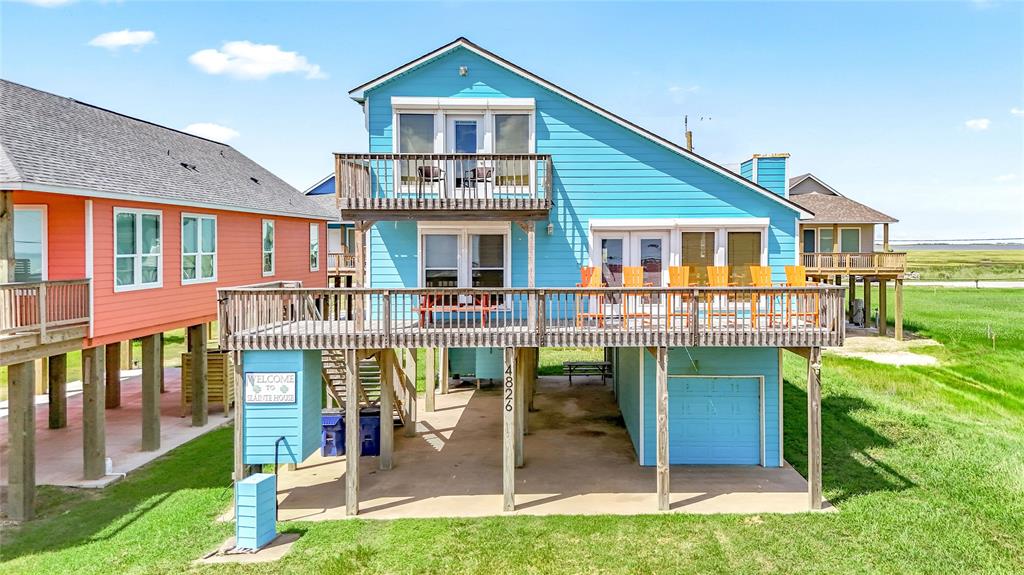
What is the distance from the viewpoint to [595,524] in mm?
10273

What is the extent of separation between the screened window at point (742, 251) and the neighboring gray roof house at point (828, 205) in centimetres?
1689

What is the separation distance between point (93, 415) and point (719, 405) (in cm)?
1343

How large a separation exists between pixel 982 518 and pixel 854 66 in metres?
19.7

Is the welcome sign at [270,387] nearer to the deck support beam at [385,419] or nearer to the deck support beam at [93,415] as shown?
the deck support beam at [385,419]

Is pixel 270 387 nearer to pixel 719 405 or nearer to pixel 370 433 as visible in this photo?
pixel 370 433

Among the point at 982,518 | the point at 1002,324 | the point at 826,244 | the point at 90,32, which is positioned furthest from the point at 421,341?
the point at 1002,324

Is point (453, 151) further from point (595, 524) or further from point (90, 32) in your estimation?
point (90, 32)

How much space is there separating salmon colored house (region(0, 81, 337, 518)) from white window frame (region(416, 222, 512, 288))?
637 centimetres

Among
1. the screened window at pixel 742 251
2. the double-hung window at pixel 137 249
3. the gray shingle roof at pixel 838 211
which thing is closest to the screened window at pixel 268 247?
the double-hung window at pixel 137 249

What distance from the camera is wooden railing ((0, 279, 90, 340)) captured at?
10500mm

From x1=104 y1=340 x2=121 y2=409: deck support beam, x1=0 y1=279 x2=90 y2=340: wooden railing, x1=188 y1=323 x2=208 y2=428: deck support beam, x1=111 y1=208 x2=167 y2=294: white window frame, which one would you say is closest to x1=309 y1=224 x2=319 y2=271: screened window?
x1=188 y1=323 x2=208 y2=428: deck support beam

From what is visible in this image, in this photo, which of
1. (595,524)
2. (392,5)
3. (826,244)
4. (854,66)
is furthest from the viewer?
(826,244)

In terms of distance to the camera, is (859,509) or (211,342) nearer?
(859,509)

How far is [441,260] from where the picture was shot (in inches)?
553
